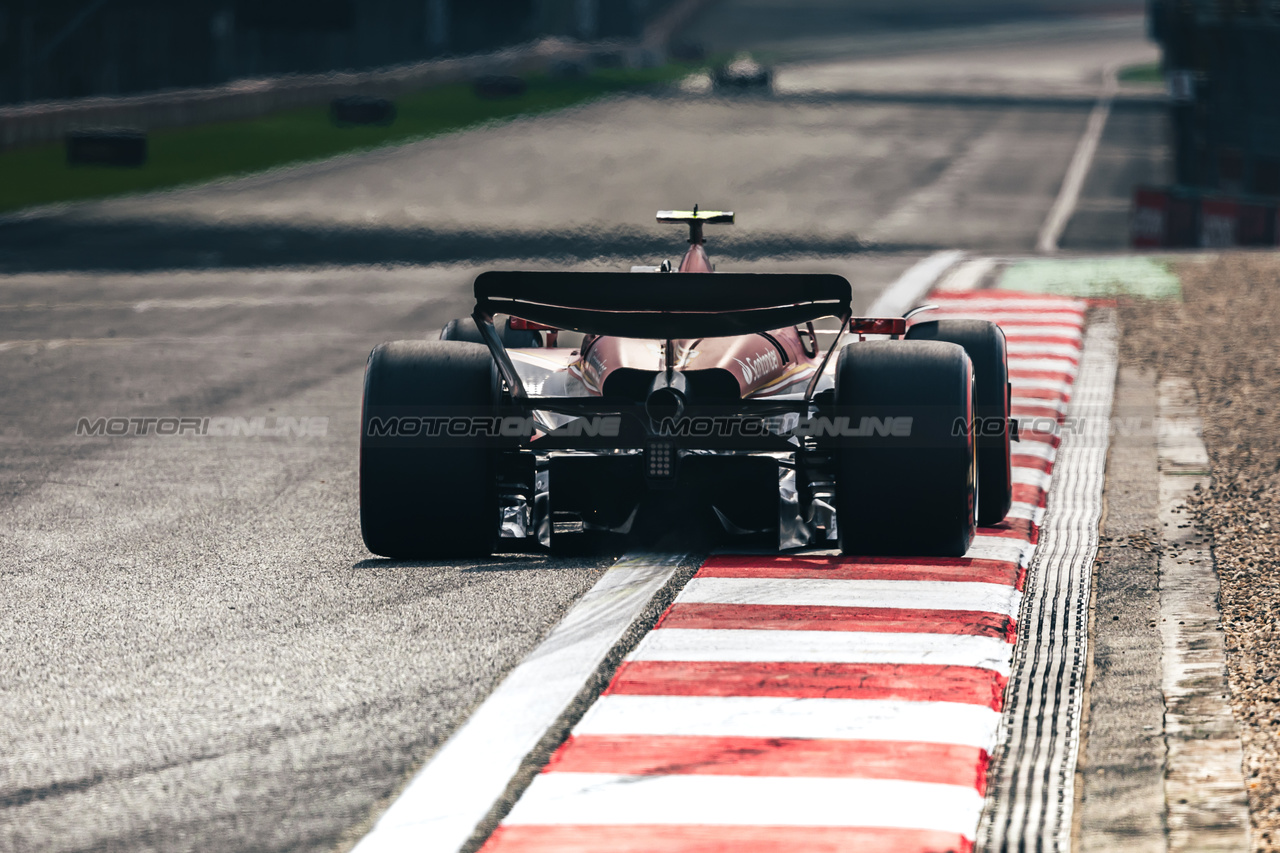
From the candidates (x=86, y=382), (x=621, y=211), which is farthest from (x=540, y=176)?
(x=86, y=382)

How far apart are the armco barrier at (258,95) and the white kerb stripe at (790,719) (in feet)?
97.5

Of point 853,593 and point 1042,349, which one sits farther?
point 1042,349

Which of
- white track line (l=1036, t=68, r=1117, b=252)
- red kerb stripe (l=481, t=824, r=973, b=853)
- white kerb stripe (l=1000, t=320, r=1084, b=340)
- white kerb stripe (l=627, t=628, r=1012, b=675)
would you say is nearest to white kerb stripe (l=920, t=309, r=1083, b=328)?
white kerb stripe (l=1000, t=320, r=1084, b=340)

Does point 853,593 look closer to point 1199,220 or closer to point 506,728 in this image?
point 506,728

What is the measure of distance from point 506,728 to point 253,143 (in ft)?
111

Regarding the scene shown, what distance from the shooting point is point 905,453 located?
258 inches

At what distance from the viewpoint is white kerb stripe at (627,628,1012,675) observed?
564 cm

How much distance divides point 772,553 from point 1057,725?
214 centimetres

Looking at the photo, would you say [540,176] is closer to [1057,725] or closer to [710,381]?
[710,381]

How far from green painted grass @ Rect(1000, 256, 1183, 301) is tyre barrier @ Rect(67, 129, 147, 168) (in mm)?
19405

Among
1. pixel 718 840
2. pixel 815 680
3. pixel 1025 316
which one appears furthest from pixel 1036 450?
pixel 718 840

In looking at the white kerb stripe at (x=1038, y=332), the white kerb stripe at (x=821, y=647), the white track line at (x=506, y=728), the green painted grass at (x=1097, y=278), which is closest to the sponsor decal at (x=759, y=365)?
the white track line at (x=506, y=728)

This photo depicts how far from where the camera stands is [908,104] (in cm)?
5466

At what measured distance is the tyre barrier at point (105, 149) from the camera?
31.6 meters
